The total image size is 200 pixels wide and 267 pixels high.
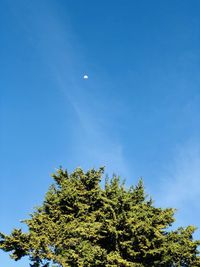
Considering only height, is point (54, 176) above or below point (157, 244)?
above

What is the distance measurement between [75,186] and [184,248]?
38.5 ft

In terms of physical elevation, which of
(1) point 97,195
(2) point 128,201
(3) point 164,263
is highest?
(1) point 97,195

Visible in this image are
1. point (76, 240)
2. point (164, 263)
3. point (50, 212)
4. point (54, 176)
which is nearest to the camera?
point (164, 263)

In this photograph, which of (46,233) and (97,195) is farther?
(97,195)

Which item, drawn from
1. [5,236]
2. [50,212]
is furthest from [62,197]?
[5,236]

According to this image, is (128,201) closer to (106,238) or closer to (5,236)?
(106,238)

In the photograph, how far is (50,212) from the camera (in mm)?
36188

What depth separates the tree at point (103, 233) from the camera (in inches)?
1172

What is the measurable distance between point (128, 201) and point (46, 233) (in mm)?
7659

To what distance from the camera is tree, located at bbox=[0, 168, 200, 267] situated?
29766 millimetres

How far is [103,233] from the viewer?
104 ft

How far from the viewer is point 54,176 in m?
38.5

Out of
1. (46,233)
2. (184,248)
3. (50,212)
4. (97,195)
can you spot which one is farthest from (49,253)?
(184,248)

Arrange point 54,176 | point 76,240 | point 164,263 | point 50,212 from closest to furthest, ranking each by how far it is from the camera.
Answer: point 164,263 < point 76,240 < point 50,212 < point 54,176
